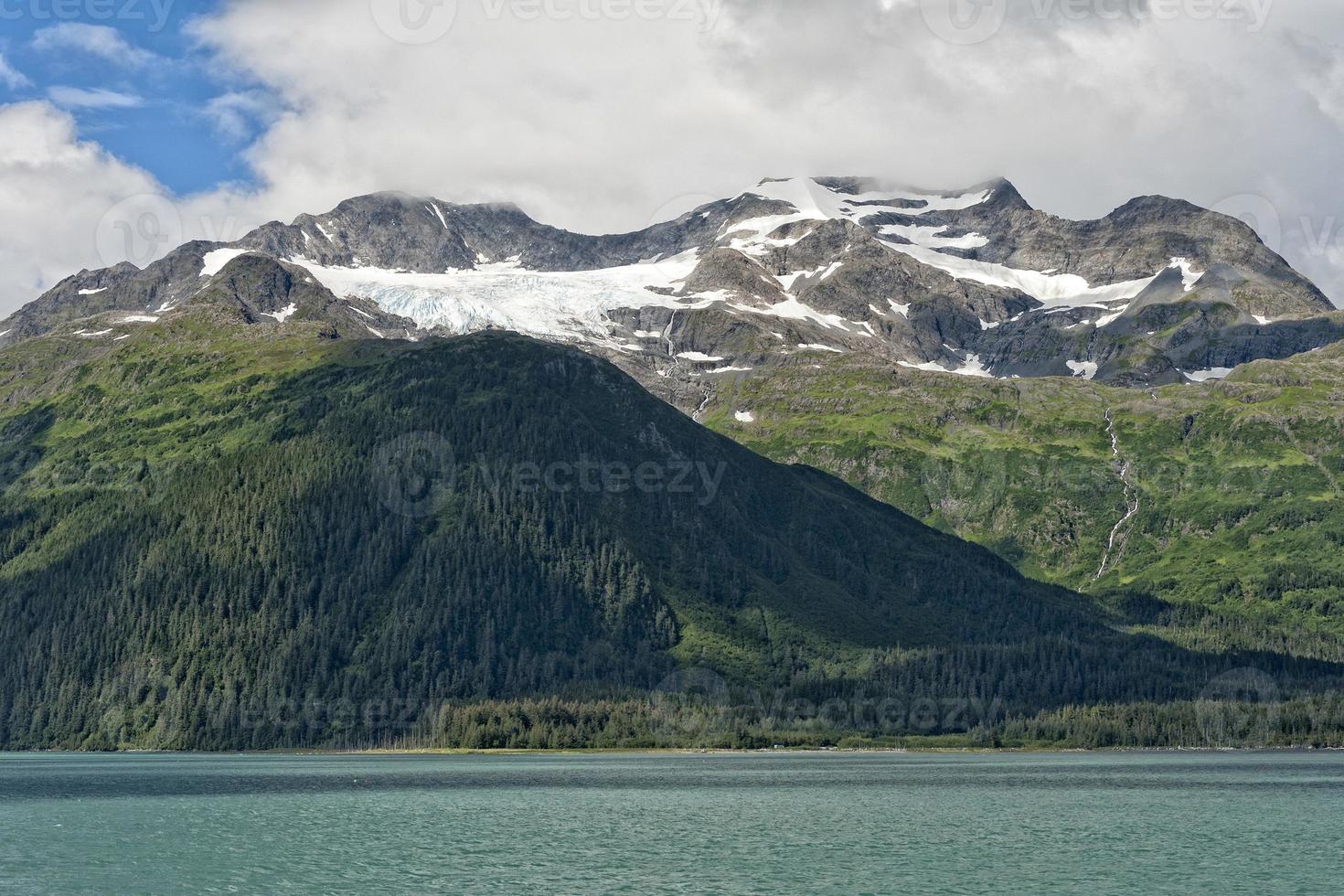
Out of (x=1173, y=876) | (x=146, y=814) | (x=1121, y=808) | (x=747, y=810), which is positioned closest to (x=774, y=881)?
(x=1173, y=876)

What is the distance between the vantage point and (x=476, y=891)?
406 feet

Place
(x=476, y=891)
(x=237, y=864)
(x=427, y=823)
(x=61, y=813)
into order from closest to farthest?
(x=476, y=891) < (x=237, y=864) < (x=427, y=823) < (x=61, y=813)

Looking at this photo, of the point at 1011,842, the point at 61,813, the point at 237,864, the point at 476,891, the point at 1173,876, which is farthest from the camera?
the point at 61,813

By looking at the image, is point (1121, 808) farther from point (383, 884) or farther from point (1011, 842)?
point (383, 884)

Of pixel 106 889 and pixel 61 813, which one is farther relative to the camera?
pixel 61 813

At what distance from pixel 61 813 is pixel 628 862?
8838 cm

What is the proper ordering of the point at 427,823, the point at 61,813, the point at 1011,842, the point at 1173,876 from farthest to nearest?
the point at 61,813
the point at 427,823
the point at 1011,842
the point at 1173,876

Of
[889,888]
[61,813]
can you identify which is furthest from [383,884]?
[61,813]

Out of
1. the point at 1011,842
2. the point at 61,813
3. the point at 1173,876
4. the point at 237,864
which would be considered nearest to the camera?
the point at 1173,876

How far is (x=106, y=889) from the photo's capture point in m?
125

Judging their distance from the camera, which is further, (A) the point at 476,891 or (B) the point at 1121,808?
(B) the point at 1121,808

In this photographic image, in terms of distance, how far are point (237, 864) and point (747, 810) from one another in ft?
245

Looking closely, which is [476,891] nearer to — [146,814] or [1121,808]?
[146,814]

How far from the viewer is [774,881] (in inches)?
5128
